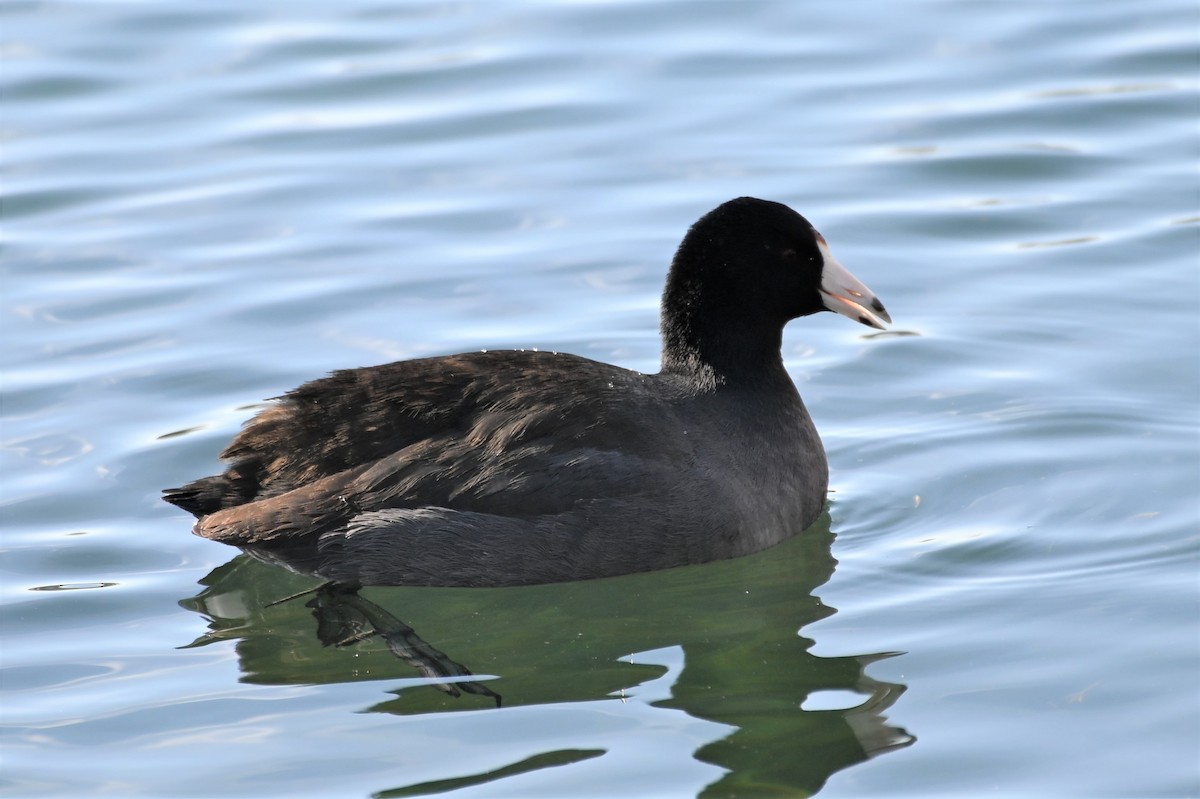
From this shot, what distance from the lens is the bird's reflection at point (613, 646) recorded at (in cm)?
598

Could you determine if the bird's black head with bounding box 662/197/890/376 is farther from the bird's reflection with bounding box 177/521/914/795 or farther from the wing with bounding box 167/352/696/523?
the bird's reflection with bounding box 177/521/914/795

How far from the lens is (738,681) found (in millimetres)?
6383

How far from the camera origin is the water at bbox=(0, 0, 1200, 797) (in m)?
6.03

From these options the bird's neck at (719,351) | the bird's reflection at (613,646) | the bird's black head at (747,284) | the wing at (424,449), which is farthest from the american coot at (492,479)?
the bird's black head at (747,284)

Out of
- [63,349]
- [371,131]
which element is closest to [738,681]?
[63,349]

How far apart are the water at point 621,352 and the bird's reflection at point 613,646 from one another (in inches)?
0.8

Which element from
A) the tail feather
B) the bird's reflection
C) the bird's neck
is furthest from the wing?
the bird's neck

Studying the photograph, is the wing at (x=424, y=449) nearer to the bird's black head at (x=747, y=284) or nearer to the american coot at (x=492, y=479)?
the american coot at (x=492, y=479)

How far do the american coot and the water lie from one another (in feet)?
0.59

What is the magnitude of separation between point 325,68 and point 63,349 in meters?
4.24

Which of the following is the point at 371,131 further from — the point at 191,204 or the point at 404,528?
the point at 404,528

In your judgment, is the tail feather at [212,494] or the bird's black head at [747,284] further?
the bird's black head at [747,284]

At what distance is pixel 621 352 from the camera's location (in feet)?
30.0

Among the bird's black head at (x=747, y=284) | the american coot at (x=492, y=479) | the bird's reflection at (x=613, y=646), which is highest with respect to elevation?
Result: the bird's black head at (x=747, y=284)
